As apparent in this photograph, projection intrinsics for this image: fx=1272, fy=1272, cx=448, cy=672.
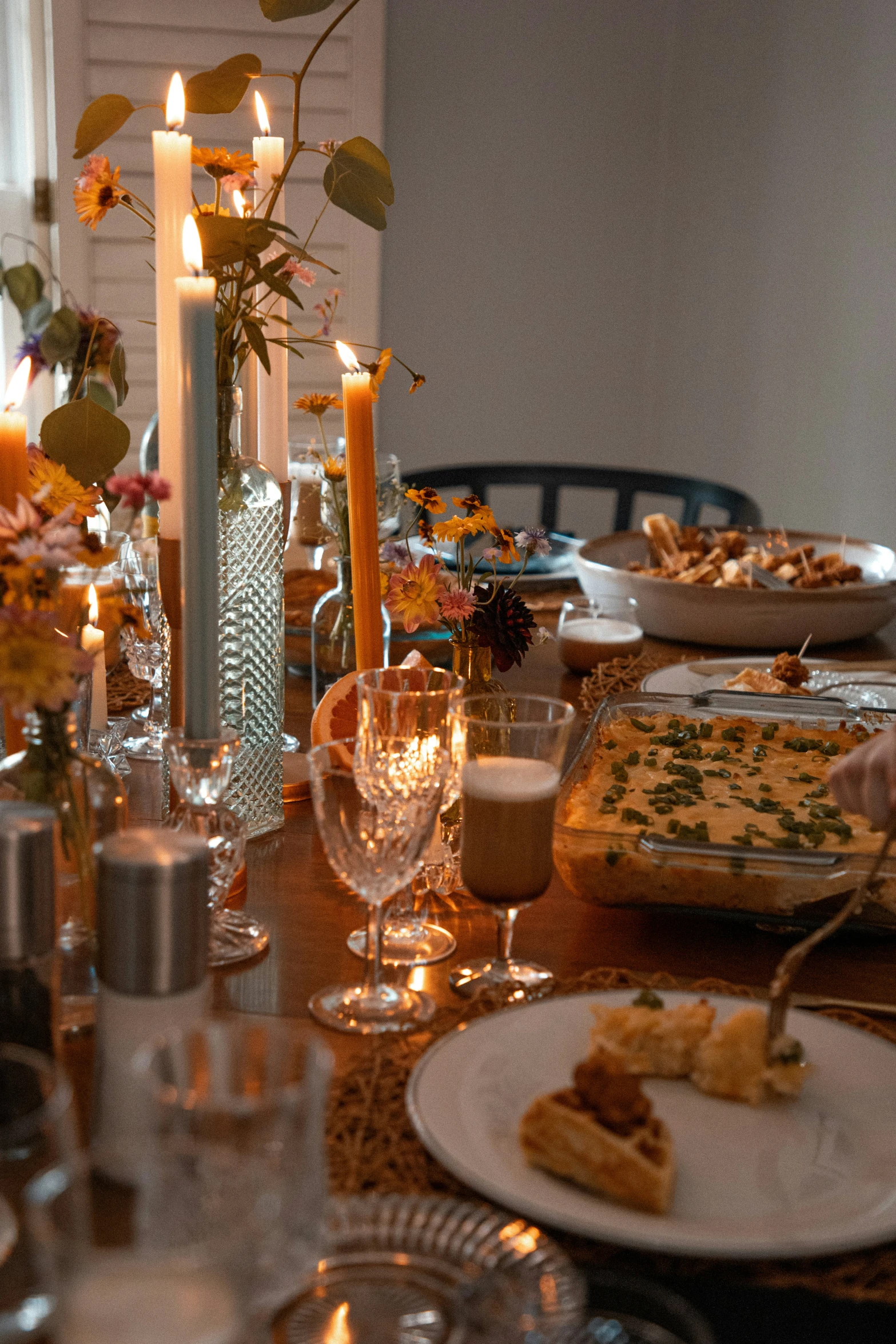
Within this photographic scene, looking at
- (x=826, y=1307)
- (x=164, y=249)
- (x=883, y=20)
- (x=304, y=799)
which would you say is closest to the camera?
(x=826, y=1307)

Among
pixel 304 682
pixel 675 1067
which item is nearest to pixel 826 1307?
pixel 675 1067

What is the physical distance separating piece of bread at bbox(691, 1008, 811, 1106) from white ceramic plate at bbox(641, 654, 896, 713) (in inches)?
31.7

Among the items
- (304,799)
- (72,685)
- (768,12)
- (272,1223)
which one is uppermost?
(768,12)

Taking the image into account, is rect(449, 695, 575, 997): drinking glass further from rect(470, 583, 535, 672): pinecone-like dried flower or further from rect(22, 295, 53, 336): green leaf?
rect(22, 295, 53, 336): green leaf

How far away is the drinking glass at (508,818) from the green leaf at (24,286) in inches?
115

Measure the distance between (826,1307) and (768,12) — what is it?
4038 millimetres

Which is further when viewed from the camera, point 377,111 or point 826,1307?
point 377,111

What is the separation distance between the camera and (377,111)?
11.9 feet

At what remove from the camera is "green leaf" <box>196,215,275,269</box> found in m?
0.98

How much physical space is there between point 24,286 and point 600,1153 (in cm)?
328

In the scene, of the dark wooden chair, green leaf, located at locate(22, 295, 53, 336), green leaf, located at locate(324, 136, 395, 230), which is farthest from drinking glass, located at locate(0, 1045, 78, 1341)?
green leaf, located at locate(22, 295, 53, 336)

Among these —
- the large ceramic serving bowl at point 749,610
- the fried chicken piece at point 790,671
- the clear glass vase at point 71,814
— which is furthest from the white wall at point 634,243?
the clear glass vase at point 71,814

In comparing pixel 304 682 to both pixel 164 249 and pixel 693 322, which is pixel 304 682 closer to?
pixel 164 249

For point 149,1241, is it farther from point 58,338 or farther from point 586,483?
point 586,483
